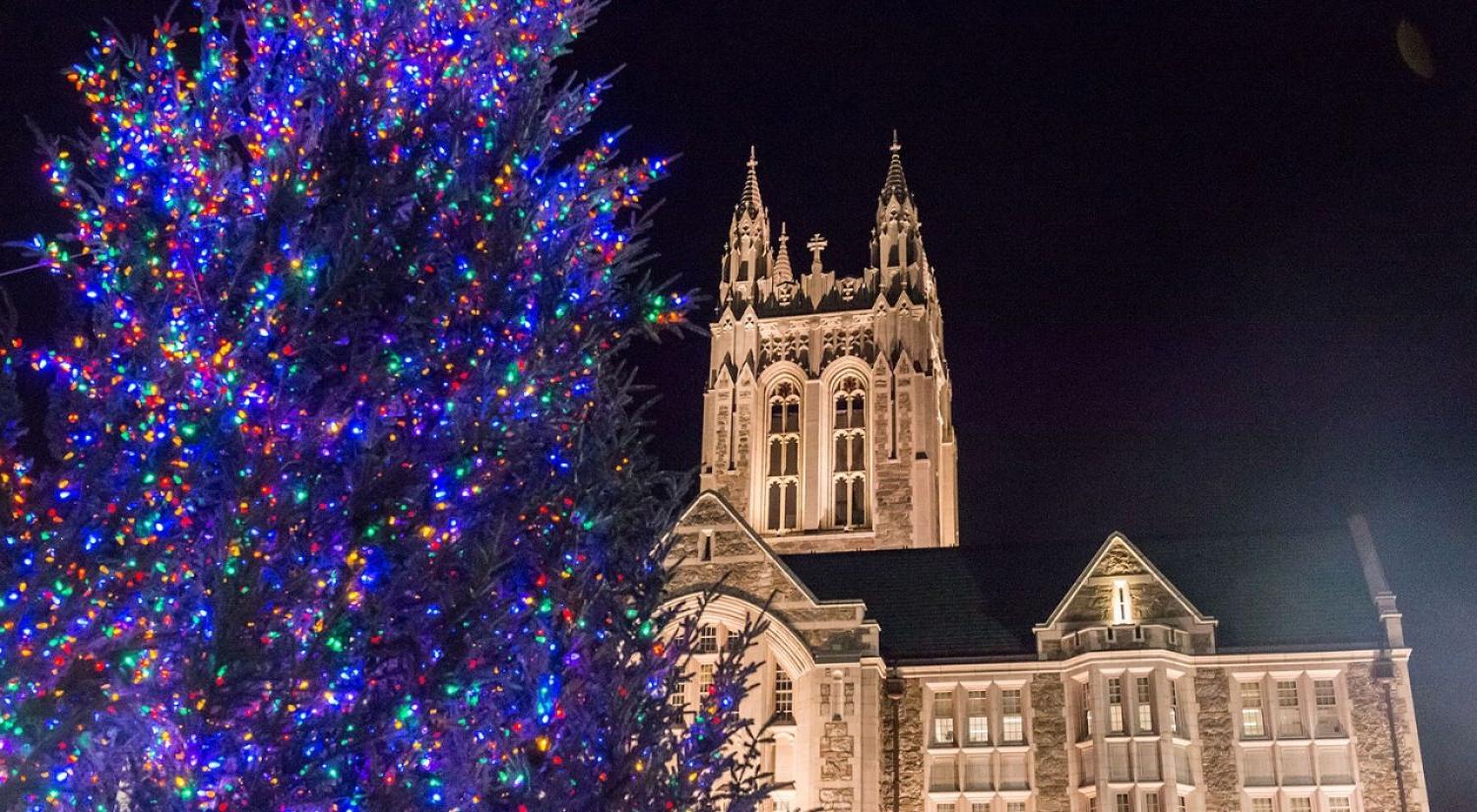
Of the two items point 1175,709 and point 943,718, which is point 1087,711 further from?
point 943,718

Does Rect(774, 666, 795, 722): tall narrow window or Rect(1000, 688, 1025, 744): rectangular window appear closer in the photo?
Rect(1000, 688, 1025, 744): rectangular window

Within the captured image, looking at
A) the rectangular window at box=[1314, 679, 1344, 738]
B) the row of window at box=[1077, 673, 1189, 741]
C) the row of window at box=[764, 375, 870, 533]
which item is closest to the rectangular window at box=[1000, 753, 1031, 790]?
the row of window at box=[1077, 673, 1189, 741]

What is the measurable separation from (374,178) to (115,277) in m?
1.88

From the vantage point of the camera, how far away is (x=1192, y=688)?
89.5ft

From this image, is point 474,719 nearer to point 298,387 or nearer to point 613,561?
point 613,561

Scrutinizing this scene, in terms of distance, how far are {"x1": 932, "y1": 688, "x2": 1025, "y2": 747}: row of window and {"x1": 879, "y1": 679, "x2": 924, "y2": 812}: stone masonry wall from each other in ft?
1.19

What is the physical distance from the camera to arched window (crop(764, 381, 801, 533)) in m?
50.8

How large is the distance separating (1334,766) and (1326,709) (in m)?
1.13

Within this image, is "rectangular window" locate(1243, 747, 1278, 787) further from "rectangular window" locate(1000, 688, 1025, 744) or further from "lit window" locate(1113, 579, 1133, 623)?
"rectangular window" locate(1000, 688, 1025, 744)

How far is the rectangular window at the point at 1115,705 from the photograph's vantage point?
26.9 metres

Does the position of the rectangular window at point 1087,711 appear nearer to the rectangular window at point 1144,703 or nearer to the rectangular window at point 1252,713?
the rectangular window at point 1144,703

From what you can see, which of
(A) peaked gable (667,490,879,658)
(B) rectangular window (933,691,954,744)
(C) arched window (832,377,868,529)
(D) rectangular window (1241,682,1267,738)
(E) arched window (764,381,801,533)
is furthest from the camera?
(E) arched window (764,381,801,533)

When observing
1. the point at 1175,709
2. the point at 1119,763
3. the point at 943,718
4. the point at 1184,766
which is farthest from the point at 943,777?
the point at 1175,709

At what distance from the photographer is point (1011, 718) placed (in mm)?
28172
